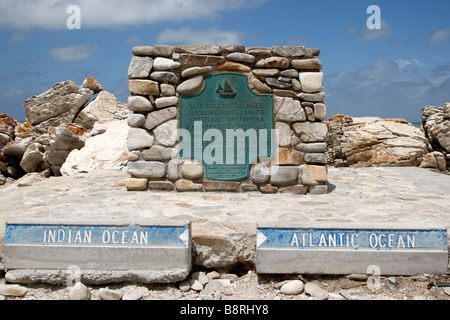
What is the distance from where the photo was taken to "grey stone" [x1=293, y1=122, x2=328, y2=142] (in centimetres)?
418

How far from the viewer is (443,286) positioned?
2.26 meters

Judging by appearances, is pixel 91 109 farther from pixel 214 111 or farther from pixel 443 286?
pixel 443 286

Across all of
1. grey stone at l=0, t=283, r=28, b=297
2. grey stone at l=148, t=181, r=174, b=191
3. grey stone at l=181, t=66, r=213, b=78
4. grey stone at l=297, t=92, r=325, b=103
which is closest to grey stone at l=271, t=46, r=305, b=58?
grey stone at l=297, t=92, r=325, b=103

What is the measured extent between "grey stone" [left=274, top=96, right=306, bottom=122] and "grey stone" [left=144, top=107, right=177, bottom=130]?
122 cm

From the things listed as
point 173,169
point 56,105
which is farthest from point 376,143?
point 56,105

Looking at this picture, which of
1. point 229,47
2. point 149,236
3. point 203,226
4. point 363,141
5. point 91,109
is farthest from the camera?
point 91,109

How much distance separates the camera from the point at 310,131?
13.8 feet

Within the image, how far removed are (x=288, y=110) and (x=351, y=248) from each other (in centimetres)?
216

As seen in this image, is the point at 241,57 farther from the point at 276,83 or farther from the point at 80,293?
the point at 80,293

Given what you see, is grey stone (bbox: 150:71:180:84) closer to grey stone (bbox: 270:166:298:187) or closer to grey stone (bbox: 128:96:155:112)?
grey stone (bbox: 128:96:155:112)

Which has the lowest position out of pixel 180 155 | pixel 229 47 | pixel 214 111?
→ pixel 180 155

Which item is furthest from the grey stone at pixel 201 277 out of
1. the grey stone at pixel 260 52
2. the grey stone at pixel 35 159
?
the grey stone at pixel 35 159

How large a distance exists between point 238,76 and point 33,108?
26.8 ft

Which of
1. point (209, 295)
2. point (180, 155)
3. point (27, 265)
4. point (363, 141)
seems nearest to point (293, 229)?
point (209, 295)
